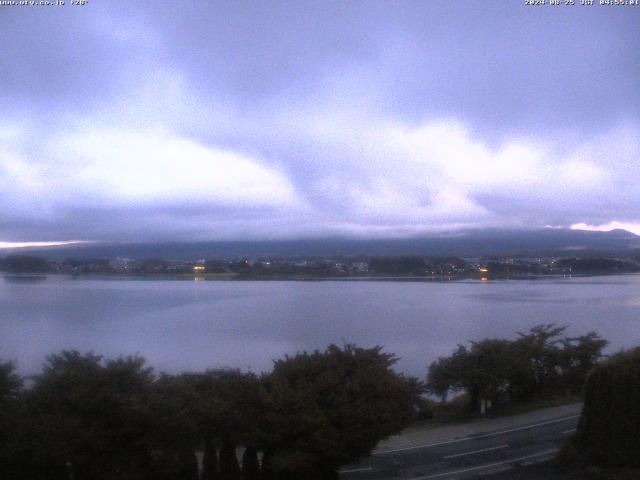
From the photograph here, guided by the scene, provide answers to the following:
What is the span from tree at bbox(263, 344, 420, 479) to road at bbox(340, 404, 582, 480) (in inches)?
68.1

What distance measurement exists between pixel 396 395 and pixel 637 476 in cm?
411

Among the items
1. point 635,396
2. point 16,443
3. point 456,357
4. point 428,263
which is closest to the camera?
point 16,443

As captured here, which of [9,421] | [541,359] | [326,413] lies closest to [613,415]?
[326,413]

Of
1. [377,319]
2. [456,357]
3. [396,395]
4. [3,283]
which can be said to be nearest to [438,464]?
[396,395]

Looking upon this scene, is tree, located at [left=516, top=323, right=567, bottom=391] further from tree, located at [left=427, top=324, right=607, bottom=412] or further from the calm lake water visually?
the calm lake water

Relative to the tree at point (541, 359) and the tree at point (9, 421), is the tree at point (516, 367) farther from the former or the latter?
the tree at point (9, 421)

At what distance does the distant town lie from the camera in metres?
38.8

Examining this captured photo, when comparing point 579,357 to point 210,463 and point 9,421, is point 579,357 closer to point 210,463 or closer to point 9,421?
point 210,463

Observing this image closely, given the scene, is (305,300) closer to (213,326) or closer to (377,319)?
(377,319)

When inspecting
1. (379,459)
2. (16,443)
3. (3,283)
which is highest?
(3,283)

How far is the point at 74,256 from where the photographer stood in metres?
31.5

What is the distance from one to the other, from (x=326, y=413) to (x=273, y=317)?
20706mm

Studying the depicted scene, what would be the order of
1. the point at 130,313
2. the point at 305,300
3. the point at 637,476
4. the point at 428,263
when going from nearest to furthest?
the point at 637,476 → the point at 130,313 → the point at 305,300 → the point at 428,263

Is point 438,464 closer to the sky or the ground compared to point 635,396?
closer to the ground
